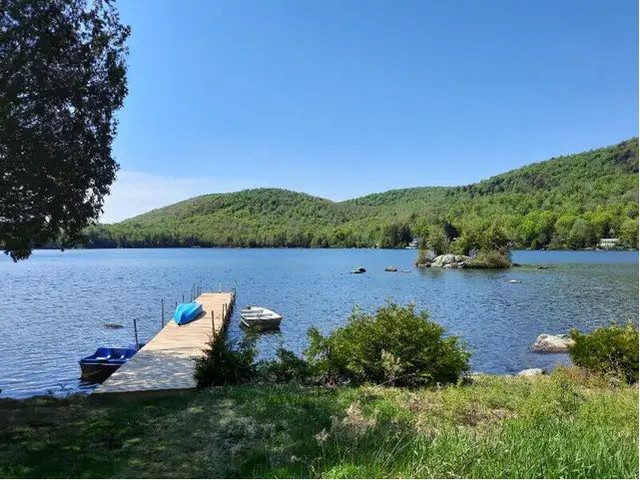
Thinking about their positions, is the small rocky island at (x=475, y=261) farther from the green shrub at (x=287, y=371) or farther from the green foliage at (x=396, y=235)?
the green foliage at (x=396, y=235)

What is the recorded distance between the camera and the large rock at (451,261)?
9231 cm

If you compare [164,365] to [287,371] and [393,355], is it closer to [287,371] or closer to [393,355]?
[287,371]

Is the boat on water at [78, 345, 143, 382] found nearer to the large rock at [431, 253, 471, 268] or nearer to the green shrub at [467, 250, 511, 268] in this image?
the large rock at [431, 253, 471, 268]

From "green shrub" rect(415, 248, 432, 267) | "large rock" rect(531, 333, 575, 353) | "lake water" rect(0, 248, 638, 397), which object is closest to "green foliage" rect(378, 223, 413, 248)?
"green shrub" rect(415, 248, 432, 267)

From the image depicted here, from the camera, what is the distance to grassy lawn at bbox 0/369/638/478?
16.8 ft

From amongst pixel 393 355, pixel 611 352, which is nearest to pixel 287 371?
pixel 393 355

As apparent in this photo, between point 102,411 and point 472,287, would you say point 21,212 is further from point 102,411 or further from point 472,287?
point 472,287

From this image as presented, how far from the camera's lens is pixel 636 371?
41.8 feet

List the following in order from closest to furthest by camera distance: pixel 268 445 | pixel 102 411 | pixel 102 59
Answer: pixel 268 445, pixel 102 411, pixel 102 59

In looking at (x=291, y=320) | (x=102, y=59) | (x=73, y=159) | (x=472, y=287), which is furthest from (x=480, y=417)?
(x=472, y=287)

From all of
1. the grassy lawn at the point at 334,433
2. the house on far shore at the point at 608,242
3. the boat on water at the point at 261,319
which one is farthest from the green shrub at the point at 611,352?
the house on far shore at the point at 608,242

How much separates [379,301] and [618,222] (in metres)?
131

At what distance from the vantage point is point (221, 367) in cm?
1309

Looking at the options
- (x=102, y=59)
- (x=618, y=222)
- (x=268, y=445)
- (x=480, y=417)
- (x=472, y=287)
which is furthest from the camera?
(x=618, y=222)
